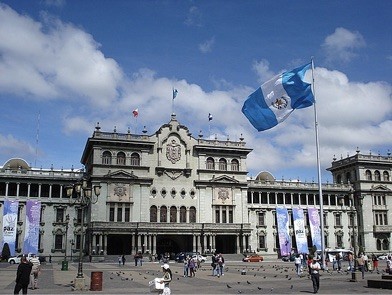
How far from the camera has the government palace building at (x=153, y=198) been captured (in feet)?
250

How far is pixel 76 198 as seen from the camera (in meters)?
80.6

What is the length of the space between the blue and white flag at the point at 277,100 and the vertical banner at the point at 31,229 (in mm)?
52655

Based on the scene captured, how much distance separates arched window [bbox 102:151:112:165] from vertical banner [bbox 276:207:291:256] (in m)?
30.3

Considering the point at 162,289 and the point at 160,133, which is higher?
the point at 160,133

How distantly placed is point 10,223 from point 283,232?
44903 mm

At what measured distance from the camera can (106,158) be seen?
254ft

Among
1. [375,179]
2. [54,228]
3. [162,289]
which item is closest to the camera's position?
[162,289]

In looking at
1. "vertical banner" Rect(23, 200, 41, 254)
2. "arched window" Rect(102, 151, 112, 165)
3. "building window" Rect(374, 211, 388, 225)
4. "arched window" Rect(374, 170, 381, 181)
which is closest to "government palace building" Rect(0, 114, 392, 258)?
"arched window" Rect(102, 151, 112, 165)

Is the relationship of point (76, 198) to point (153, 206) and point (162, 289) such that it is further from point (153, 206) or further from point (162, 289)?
point (162, 289)

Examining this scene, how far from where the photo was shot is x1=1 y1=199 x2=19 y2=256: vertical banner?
234ft

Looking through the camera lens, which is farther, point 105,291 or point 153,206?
point 153,206

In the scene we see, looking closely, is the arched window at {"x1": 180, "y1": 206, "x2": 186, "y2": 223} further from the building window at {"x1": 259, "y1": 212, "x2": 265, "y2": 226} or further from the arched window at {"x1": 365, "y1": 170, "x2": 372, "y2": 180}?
the arched window at {"x1": 365, "y1": 170, "x2": 372, "y2": 180}

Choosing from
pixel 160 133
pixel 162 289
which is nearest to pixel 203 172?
pixel 160 133

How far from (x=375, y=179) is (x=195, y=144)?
40292mm
